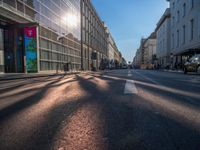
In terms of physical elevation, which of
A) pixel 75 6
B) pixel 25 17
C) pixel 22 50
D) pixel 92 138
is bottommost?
pixel 92 138

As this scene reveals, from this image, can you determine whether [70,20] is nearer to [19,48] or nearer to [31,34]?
[31,34]

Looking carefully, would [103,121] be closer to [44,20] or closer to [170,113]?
[170,113]

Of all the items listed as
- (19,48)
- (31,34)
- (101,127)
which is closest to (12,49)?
(19,48)

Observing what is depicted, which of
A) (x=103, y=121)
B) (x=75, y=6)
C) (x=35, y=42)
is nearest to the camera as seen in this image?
(x=103, y=121)

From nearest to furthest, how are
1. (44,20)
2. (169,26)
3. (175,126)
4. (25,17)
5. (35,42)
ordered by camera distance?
(175,126) < (25,17) < (35,42) < (44,20) < (169,26)

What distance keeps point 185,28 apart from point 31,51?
31.9 meters

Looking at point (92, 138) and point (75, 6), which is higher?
point (75, 6)

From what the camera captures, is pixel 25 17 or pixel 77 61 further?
pixel 77 61

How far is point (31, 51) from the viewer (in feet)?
68.8

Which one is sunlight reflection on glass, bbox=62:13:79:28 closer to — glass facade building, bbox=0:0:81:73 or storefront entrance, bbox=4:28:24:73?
glass facade building, bbox=0:0:81:73

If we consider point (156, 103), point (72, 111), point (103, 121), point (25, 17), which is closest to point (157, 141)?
point (103, 121)

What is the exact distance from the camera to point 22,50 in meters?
20.8

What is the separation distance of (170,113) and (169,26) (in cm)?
5894

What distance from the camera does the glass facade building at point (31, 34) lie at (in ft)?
60.9
